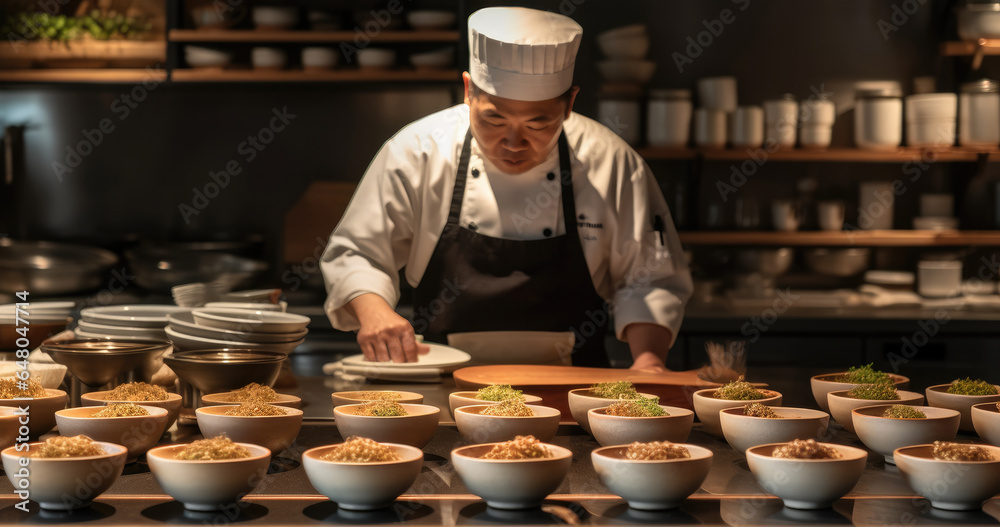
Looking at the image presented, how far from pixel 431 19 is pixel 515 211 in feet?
5.09

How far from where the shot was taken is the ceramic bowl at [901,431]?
130 cm

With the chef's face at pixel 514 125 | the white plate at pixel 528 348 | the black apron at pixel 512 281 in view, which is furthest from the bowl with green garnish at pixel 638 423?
the black apron at pixel 512 281

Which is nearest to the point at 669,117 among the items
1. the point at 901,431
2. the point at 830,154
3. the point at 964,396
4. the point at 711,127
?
the point at 711,127

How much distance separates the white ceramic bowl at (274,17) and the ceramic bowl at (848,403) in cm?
289

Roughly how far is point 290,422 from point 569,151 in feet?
4.60

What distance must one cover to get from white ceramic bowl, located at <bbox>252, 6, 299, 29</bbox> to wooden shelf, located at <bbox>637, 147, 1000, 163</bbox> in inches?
58.0

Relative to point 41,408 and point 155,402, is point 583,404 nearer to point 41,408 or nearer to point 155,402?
point 155,402

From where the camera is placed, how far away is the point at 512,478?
108 centimetres

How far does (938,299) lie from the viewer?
3742 mm

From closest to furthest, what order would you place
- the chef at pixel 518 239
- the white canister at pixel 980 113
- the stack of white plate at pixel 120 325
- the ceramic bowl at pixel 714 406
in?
1. the ceramic bowl at pixel 714 406
2. the stack of white plate at pixel 120 325
3. the chef at pixel 518 239
4. the white canister at pixel 980 113

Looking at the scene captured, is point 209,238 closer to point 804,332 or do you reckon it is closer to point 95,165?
point 95,165

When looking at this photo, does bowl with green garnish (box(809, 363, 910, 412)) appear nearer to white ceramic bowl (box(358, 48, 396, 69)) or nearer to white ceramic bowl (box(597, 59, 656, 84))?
white ceramic bowl (box(597, 59, 656, 84))

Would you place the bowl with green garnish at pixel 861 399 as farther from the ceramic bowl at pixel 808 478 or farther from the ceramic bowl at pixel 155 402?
the ceramic bowl at pixel 155 402

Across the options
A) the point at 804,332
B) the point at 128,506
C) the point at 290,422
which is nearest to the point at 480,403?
the point at 290,422
